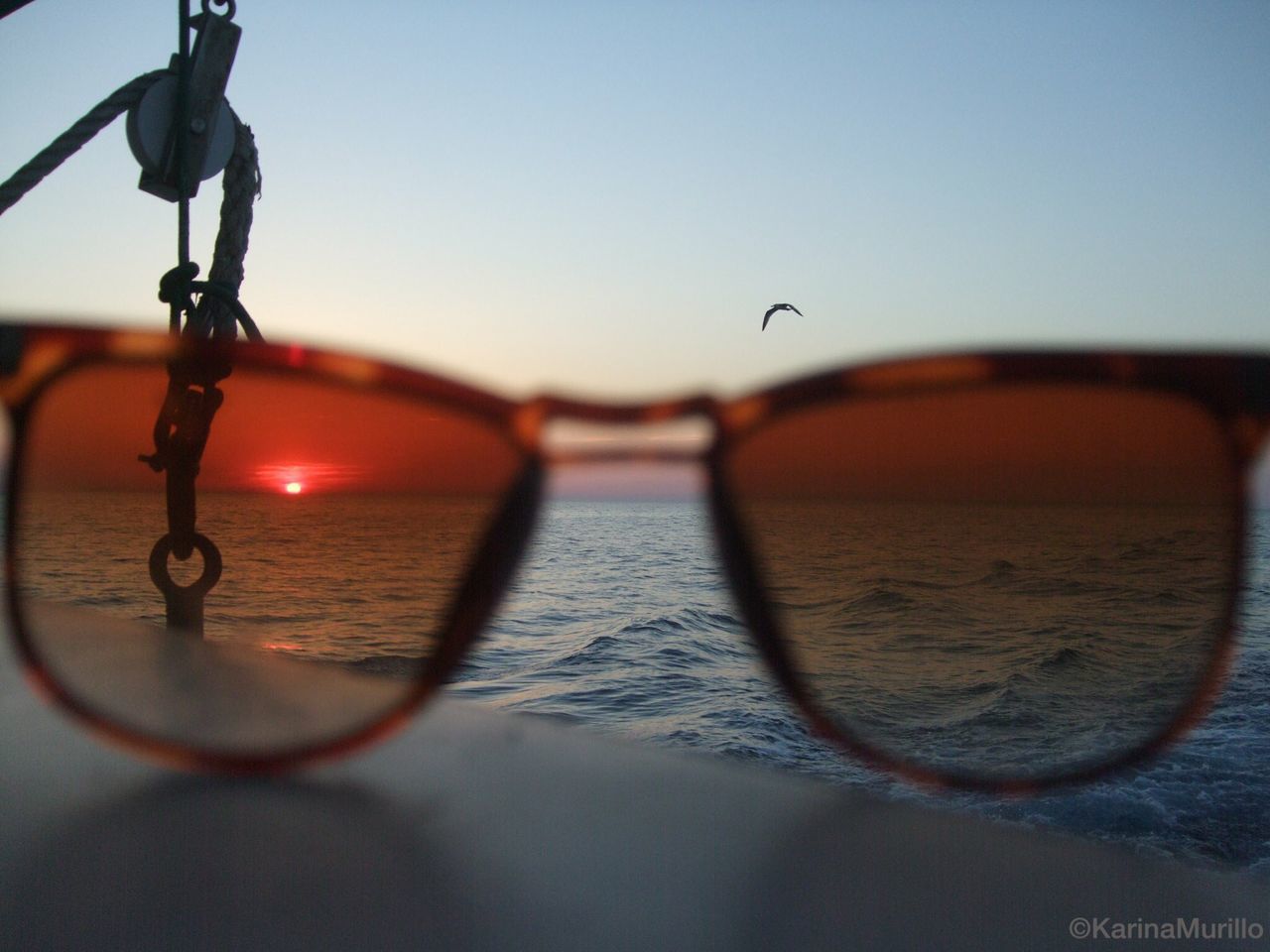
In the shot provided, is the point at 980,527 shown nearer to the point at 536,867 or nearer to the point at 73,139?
the point at 536,867

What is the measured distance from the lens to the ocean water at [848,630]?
1.89 feet

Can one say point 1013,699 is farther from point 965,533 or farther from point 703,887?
point 703,887

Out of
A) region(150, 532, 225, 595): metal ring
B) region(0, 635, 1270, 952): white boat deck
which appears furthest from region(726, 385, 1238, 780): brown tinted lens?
region(150, 532, 225, 595): metal ring

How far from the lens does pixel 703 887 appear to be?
292 millimetres

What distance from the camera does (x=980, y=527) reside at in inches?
42.5

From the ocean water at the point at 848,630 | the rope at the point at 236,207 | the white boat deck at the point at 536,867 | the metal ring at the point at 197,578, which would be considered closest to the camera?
the white boat deck at the point at 536,867

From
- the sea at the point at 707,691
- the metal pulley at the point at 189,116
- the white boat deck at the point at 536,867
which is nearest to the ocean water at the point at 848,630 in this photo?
the sea at the point at 707,691

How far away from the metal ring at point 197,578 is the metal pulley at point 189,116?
34cm

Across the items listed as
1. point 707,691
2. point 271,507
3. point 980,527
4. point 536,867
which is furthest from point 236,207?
point 707,691

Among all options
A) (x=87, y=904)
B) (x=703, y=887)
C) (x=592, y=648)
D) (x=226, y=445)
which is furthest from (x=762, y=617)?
(x=592, y=648)

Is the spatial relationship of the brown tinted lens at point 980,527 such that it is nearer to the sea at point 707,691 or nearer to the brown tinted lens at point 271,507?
the sea at point 707,691

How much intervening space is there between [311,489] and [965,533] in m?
0.83

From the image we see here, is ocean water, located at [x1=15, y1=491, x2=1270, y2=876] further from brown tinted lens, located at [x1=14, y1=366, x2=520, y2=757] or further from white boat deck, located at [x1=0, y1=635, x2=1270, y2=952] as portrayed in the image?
white boat deck, located at [x1=0, y1=635, x2=1270, y2=952]

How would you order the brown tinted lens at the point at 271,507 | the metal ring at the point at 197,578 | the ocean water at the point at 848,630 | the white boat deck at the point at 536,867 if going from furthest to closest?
the metal ring at the point at 197,578 → the ocean water at the point at 848,630 → the brown tinted lens at the point at 271,507 → the white boat deck at the point at 536,867
